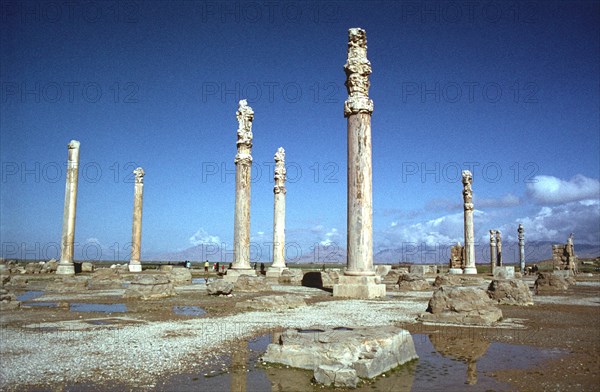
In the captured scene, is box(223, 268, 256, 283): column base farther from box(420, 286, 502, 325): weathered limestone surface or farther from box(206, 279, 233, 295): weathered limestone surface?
box(420, 286, 502, 325): weathered limestone surface

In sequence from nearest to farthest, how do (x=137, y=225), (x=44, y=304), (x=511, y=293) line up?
1. (x=44, y=304)
2. (x=511, y=293)
3. (x=137, y=225)

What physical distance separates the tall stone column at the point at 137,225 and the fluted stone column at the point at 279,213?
486 inches

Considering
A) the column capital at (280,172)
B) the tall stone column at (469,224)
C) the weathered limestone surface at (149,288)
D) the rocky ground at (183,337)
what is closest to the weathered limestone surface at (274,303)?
the rocky ground at (183,337)

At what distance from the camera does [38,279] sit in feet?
92.8

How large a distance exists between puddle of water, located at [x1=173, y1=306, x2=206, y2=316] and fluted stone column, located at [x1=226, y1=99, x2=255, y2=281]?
8849 millimetres

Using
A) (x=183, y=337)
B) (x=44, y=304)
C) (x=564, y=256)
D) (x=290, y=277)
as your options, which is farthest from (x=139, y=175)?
(x=564, y=256)

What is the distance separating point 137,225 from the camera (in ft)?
119

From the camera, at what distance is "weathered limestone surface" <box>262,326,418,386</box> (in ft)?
17.1

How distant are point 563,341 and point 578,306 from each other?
24.7 feet

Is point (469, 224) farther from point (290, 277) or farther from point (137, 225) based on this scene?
point (137, 225)

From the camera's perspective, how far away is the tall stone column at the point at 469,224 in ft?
109

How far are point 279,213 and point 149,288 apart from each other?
15.0 m

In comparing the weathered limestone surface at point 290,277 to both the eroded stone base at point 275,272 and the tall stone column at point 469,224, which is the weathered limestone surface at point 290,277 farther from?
the tall stone column at point 469,224

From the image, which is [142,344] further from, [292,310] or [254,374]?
[292,310]
